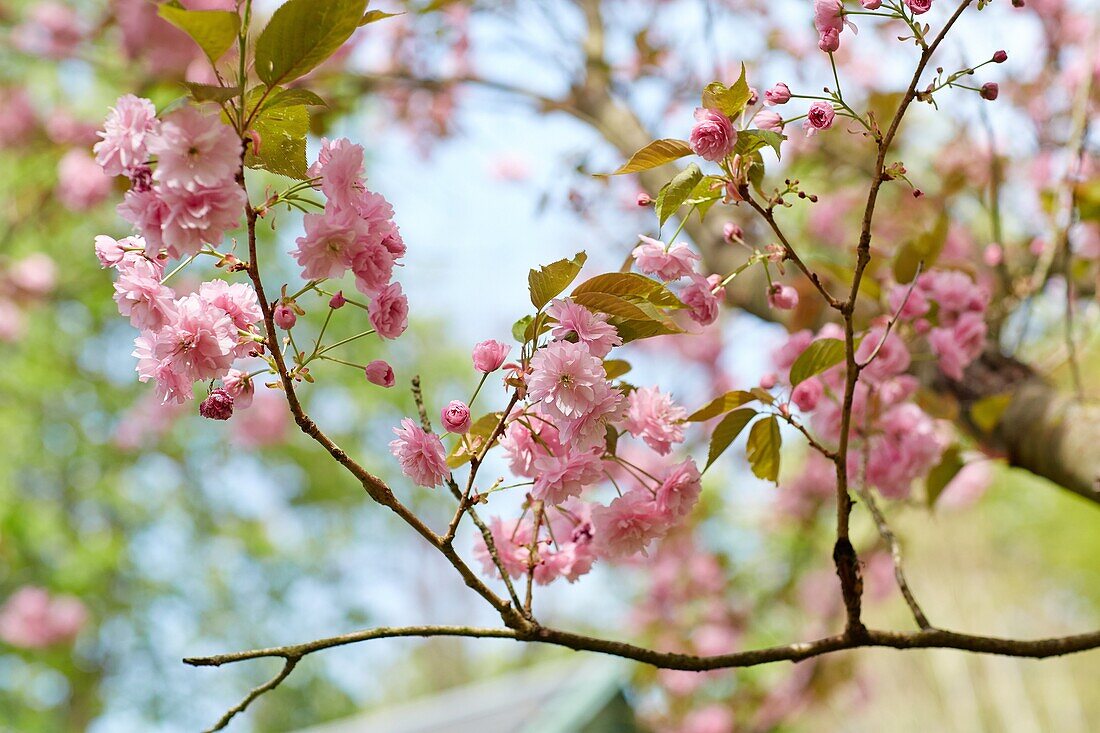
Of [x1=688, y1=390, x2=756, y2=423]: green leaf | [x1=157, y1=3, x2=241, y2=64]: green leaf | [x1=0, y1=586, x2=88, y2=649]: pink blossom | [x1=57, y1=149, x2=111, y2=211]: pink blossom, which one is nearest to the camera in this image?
[x1=157, y1=3, x2=241, y2=64]: green leaf

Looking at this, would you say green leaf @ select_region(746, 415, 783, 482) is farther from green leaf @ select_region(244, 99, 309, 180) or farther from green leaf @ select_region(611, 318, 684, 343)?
green leaf @ select_region(244, 99, 309, 180)

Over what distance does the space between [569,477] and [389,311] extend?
13cm

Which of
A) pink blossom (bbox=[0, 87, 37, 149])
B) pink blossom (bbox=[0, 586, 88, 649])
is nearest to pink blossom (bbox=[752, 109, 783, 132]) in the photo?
pink blossom (bbox=[0, 87, 37, 149])

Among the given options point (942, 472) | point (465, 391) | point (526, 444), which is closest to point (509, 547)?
point (526, 444)

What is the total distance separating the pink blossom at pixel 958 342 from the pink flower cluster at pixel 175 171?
2.04 feet

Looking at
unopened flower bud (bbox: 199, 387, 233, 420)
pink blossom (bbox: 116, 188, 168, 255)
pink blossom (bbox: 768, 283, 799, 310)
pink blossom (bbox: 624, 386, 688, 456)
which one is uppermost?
pink blossom (bbox: 768, 283, 799, 310)

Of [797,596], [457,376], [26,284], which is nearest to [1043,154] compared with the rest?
[797,596]

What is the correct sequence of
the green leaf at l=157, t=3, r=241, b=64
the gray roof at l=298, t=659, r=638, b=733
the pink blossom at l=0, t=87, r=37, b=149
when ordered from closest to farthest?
the green leaf at l=157, t=3, r=241, b=64, the gray roof at l=298, t=659, r=638, b=733, the pink blossom at l=0, t=87, r=37, b=149

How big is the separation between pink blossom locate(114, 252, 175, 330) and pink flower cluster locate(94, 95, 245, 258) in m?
0.05

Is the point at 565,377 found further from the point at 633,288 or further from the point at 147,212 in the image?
the point at 147,212

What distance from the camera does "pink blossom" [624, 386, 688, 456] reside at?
1.85 feet

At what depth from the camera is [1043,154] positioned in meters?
1.85

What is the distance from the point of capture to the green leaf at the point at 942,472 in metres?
0.82

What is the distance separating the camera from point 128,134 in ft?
1.37
